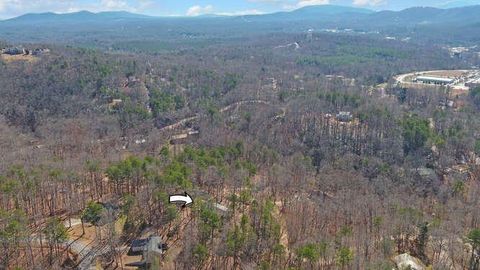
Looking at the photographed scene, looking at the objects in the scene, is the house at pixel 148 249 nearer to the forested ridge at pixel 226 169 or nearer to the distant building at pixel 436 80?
the forested ridge at pixel 226 169

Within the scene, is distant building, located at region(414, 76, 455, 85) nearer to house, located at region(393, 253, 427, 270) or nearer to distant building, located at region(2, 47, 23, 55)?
house, located at region(393, 253, 427, 270)

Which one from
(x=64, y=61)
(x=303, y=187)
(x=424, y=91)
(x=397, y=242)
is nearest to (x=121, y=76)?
(x=64, y=61)

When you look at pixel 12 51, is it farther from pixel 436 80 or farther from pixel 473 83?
pixel 473 83

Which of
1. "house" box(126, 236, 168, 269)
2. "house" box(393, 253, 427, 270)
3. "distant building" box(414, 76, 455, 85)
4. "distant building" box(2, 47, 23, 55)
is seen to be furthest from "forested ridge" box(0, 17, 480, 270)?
"distant building" box(414, 76, 455, 85)

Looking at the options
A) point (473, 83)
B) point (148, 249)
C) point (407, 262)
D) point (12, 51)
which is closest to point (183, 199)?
point (148, 249)

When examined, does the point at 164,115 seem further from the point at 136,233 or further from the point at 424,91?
the point at 424,91
